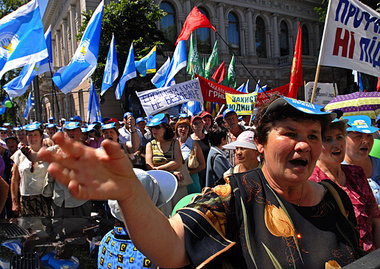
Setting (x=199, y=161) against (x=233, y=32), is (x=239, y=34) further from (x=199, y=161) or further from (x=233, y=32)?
(x=199, y=161)

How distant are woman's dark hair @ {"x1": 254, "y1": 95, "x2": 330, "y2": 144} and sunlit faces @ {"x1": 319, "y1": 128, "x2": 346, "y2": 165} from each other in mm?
648

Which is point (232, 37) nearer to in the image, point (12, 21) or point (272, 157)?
point (12, 21)

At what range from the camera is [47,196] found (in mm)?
4402

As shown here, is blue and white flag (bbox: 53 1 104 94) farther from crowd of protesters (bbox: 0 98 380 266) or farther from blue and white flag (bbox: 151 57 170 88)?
blue and white flag (bbox: 151 57 170 88)

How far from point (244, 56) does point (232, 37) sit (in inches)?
78.9

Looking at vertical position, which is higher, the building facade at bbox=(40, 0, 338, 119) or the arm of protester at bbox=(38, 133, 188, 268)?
the building facade at bbox=(40, 0, 338, 119)

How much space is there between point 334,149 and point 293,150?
0.90m

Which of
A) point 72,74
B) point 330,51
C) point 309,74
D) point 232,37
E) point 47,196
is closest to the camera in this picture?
point 330,51

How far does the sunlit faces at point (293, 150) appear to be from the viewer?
1.41m

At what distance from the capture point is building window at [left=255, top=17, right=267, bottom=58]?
29078 millimetres

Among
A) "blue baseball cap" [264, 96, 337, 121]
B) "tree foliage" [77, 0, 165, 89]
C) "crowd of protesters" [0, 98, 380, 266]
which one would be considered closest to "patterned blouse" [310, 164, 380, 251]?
"crowd of protesters" [0, 98, 380, 266]

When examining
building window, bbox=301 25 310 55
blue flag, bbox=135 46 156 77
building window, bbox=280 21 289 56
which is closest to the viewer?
blue flag, bbox=135 46 156 77

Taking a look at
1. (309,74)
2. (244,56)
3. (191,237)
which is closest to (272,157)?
(191,237)

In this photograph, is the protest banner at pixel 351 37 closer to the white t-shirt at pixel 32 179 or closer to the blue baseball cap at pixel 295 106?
the blue baseball cap at pixel 295 106
